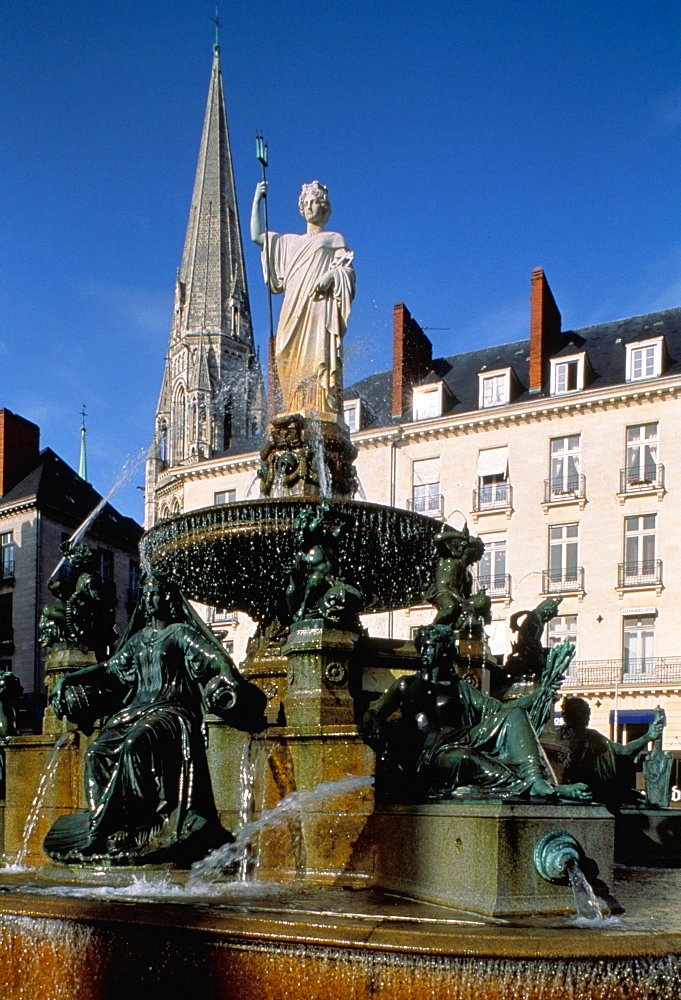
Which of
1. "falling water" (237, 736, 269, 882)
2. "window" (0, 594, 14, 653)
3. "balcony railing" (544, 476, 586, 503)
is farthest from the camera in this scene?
"window" (0, 594, 14, 653)

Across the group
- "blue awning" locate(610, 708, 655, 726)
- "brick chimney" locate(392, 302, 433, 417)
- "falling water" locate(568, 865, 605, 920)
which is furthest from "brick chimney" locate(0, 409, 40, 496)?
"falling water" locate(568, 865, 605, 920)

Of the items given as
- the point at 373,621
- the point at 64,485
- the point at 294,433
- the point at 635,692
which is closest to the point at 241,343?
the point at 64,485

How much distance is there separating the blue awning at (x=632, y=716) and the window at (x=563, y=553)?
17.0 feet

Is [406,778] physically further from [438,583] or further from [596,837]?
[438,583]

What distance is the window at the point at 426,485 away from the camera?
45500 millimetres

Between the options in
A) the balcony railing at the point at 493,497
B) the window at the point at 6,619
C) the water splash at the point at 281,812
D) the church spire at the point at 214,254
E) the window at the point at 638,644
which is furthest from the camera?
the church spire at the point at 214,254

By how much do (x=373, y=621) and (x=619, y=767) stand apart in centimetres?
3432

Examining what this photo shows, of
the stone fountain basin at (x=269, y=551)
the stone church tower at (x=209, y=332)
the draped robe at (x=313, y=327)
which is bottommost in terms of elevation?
the stone fountain basin at (x=269, y=551)

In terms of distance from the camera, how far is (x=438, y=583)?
1164cm

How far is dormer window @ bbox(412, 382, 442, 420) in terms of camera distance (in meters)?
46.6

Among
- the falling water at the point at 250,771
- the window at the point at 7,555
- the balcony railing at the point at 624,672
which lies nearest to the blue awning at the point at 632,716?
the balcony railing at the point at 624,672

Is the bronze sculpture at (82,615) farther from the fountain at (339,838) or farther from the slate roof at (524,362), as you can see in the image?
the slate roof at (524,362)

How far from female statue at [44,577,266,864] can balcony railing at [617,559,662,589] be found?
33.3 m

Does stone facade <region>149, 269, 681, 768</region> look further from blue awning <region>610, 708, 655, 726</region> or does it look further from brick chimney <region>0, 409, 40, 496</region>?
brick chimney <region>0, 409, 40, 496</region>
